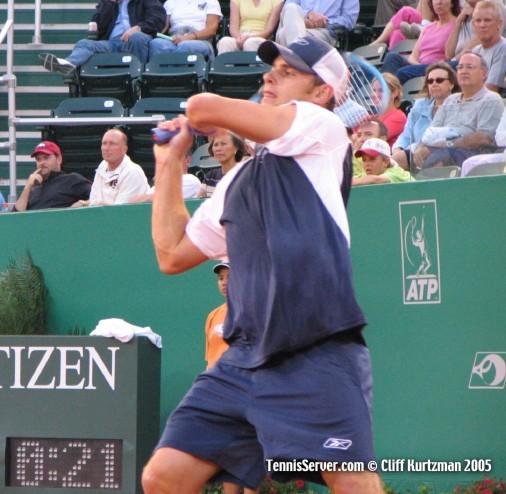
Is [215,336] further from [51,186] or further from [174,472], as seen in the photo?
[174,472]

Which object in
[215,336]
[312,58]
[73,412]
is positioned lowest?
[73,412]

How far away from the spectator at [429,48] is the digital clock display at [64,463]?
5.11 m

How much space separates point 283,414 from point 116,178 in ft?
19.2

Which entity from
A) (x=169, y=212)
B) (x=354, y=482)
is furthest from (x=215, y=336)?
(x=354, y=482)

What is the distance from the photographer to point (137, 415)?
6.57 metres

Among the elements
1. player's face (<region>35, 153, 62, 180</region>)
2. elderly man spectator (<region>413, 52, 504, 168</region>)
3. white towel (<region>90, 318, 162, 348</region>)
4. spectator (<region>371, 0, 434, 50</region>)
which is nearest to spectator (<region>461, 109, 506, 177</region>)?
elderly man spectator (<region>413, 52, 504, 168</region>)

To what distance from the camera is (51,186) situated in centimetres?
948

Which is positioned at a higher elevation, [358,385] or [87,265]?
[358,385]

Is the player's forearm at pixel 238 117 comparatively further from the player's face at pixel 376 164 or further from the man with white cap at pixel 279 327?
the player's face at pixel 376 164

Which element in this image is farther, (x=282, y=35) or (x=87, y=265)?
(x=282, y=35)

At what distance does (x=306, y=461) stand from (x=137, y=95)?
9.22 meters

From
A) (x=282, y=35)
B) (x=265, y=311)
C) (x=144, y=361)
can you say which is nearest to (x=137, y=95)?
(x=282, y=35)

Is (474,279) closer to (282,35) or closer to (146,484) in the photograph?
(146,484)

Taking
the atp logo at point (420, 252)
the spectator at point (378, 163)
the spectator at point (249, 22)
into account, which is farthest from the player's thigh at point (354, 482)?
the spectator at point (249, 22)
